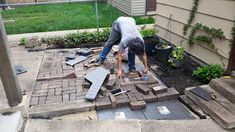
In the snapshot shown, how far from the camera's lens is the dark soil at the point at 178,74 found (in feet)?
13.0

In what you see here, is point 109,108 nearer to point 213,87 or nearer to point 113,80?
point 113,80

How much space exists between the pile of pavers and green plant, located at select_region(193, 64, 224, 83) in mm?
661

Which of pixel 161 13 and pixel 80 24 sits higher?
pixel 161 13

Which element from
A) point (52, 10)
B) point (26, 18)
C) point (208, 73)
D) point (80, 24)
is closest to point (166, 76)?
point (208, 73)

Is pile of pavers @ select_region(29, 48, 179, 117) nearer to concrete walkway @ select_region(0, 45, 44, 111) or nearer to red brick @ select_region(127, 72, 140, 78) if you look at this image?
red brick @ select_region(127, 72, 140, 78)

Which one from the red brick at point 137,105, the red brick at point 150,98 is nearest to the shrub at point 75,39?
the red brick at point 150,98

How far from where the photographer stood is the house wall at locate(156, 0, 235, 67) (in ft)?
12.6

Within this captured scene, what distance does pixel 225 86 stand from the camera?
3398mm

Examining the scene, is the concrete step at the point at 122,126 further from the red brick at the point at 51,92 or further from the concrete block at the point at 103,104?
the red brick at the point at 51,92

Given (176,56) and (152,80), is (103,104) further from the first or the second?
(176,56)

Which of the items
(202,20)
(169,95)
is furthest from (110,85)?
(202,20)

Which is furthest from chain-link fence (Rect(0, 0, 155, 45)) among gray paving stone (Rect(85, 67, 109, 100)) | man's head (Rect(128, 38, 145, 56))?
man's head (Rect(128, 38, 145, 56))

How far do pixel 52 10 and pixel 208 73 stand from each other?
27.3 feet

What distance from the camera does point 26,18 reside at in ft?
29.2
